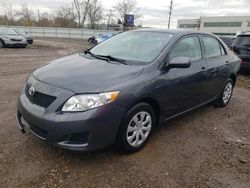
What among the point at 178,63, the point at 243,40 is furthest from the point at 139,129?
the point at 243,40

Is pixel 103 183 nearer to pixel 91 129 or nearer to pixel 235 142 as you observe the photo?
pixel 91 129

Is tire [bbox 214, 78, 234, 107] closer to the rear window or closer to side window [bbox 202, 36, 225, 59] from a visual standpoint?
side window [bbox 202, 36, 225, 59]

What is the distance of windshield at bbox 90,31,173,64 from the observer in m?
3.41

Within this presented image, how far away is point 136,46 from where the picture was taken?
370cm

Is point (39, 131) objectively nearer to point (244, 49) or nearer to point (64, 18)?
point (244, 49)

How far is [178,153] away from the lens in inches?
128

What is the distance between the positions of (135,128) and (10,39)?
49.3ft

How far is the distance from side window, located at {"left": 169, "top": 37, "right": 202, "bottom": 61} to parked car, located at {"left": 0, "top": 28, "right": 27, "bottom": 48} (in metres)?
14.5

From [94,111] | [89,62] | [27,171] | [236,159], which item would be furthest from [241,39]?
[27,171]

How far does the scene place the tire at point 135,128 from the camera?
9.41 ft

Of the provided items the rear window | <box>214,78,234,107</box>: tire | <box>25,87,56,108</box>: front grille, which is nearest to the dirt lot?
<box>25,87,56,108</box>: front grille

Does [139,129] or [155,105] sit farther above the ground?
[155,105]

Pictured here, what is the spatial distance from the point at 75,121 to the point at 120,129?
1.96 feet

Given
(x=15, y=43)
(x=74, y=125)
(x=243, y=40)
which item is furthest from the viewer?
(x=15, y=43)
